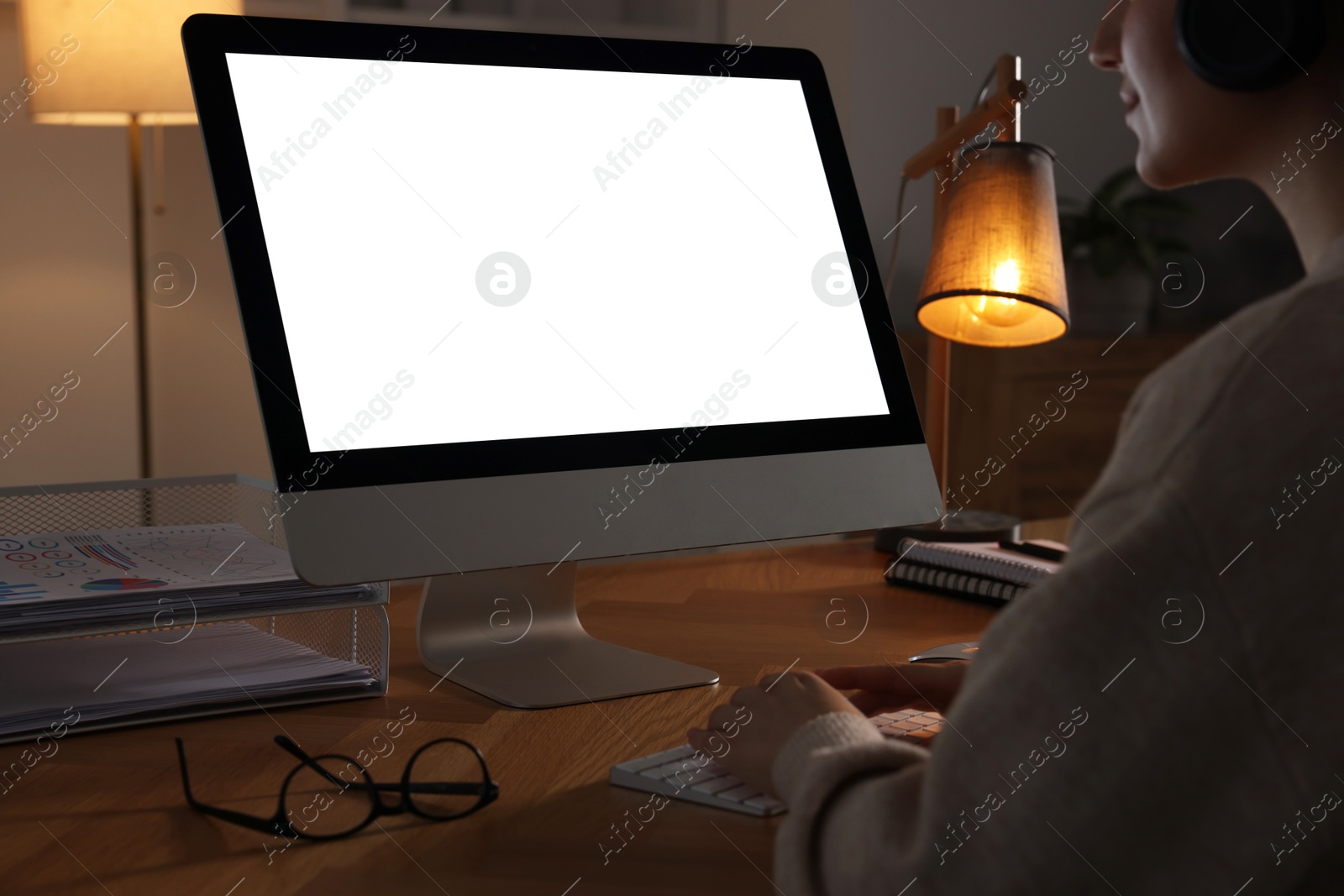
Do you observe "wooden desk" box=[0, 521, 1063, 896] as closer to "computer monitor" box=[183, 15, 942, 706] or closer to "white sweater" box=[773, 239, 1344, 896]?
"computer monitor" box=[183, 15, 942, 706]

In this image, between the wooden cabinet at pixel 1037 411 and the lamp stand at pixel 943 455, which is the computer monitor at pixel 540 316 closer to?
the lamp stand at pixel 943 455

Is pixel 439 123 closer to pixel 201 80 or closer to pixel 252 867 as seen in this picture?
pixel 201 80

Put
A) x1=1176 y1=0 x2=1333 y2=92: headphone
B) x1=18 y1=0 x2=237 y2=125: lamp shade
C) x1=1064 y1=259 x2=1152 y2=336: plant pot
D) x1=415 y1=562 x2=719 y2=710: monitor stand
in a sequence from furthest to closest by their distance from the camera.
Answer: x1=1064 y1=259 x2=1152 y2=336: plant pot, x1=18 y1=0 x2=237 y2=125: lamp shade, x1=415 y1=562 x2=719 y2=710: monitor stand, x1=1176 y1=0 x2=1333 y2=92: headphone

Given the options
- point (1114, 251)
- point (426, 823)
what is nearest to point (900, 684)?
point (426, 823)

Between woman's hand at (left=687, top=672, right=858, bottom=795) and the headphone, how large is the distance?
36cm

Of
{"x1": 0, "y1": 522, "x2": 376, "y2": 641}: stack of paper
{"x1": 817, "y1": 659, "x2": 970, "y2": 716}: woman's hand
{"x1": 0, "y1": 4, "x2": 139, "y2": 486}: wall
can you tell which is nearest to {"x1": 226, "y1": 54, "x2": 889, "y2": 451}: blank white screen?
{"x1": 0, "y1": 522, "x2": 376, "y2": 641}: stack of paper

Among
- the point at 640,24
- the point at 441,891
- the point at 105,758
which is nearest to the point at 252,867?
the point at 441,891

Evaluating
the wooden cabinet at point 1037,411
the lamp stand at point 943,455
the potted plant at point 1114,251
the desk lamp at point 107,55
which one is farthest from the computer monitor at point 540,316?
the potted plant at point 1114,251

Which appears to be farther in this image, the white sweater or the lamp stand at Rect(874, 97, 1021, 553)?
the lamp stand at Rect(874, 97, 1021, 553)

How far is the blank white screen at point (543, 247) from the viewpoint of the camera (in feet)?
2.60

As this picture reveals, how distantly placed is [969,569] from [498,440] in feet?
1.84

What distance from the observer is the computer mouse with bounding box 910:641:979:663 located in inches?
36.6

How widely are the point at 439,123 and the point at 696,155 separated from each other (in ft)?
0.69

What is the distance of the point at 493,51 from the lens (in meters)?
0.89
